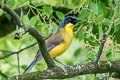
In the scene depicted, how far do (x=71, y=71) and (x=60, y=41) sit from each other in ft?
2.84

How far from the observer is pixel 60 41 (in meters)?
4.93

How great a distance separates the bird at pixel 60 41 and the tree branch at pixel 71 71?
0.65 metres

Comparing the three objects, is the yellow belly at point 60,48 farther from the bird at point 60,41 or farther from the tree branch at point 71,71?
the tree branch at point 71,71

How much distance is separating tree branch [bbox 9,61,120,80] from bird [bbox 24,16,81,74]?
65cm

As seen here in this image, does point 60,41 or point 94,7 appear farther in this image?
point 60,41

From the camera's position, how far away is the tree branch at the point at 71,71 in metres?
3.95

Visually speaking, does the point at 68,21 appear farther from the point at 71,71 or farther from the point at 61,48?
the point at 71,71

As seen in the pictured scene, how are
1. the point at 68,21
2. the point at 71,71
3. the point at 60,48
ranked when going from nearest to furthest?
the point at 71,71
the point at 60,48
the point at 68,21

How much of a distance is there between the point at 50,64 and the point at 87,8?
0.68 metres

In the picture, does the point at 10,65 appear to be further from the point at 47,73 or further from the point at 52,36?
→ the point at 47,73

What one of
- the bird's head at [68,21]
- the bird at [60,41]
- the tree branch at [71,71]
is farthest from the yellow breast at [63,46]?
the tree branch at [71,71]

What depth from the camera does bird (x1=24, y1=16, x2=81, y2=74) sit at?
4.84 meters

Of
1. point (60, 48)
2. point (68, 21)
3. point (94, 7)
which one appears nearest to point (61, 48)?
point (60, 48)

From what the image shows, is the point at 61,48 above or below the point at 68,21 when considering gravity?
below
